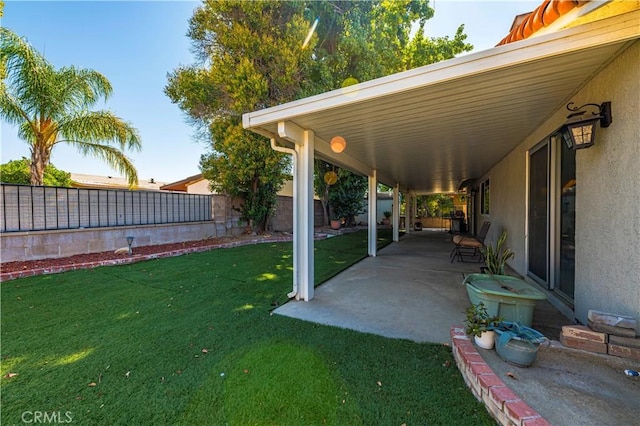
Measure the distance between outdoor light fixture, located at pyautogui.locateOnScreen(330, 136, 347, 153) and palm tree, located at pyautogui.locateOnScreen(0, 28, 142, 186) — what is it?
23.1 ft

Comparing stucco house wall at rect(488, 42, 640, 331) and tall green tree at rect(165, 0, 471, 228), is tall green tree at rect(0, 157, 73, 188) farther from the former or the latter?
stucco house wall at rect(488, 42, 640, 331)

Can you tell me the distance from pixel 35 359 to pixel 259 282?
9.16ft

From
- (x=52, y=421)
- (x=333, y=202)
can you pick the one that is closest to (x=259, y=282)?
(x=52, y=421)

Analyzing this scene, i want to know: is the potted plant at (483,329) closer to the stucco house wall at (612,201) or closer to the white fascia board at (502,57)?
the stucco house wall at (612,201)

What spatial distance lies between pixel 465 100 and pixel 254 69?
23.6 feet

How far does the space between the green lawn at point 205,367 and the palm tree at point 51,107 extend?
5088 mm

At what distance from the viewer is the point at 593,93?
8.33 ft

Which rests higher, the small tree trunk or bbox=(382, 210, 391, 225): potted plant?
the small tree trunk

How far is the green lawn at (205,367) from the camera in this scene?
1.76 meters

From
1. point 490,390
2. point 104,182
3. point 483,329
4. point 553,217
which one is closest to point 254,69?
point 553,217

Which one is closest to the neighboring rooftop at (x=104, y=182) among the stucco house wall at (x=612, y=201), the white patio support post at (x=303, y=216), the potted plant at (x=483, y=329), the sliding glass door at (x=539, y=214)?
the white patio support post at (x=303, y=216)

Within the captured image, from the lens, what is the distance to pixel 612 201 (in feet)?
7.45

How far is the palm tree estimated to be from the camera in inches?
243

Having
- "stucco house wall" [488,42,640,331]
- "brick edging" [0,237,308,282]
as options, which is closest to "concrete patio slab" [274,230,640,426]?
"stucco house wall" [488,42,640,331]
